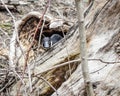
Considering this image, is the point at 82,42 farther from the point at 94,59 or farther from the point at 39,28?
the point at 39,28

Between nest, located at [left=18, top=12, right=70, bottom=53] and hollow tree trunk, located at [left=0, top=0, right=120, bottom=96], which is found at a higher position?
nest, located at [left=18, top=12, right=70, bottom=53]

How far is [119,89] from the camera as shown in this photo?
178 cm

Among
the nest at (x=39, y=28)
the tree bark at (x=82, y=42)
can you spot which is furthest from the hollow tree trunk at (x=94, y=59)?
the nest at (x=39, y=28)

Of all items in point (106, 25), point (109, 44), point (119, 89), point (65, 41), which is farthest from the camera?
point (65, 41)

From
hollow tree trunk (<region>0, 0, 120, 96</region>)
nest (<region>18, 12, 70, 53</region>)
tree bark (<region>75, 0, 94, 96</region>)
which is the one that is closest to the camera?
tree bark (<region>75, 0, 94, 96</region>)

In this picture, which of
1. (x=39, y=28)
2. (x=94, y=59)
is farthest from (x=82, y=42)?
(x=39, y=28)

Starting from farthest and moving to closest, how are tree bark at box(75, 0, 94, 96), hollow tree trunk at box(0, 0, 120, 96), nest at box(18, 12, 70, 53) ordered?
1. nest at box(18, 12, 70, 53)
2. hollow tree trunk at box(0, 0, 120, 96)
3. tree bark at box(75, 0, 94, 96)

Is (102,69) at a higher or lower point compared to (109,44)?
lower

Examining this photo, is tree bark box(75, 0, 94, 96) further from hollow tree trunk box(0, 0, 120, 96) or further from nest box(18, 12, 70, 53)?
nest box(18, 12, 70, 53)

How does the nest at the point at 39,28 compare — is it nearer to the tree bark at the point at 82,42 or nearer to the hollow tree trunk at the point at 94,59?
the hollow tree trunk at the point at 94,59

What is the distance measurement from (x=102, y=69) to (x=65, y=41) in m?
0.79

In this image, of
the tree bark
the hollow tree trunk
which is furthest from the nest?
the tree bark

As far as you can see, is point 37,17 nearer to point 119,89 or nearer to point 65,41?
point 65,41

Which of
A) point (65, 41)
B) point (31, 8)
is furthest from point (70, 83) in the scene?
point (31, 8)
